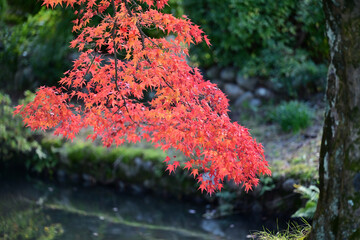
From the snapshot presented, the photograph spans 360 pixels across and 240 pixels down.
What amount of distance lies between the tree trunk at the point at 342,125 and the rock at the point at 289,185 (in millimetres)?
2623

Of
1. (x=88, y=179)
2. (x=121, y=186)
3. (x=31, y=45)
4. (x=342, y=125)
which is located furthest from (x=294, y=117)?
(x=31, y=45)

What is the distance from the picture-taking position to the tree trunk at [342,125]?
9.09 ft

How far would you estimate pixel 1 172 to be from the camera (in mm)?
8125

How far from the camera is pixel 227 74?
8.17 meters

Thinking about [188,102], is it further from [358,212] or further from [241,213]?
[241,213]

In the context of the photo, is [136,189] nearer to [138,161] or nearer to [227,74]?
[138,161]

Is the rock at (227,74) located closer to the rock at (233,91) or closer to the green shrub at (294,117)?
the rock at (233,91)

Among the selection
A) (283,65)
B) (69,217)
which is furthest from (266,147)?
(69,217)

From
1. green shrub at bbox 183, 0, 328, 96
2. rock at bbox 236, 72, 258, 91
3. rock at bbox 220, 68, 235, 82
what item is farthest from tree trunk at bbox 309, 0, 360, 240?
rock at bbox 220, 68, 235, 82

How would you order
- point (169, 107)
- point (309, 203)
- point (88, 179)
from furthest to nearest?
point (88, 179) → point (309, 203) → point (169, 107)

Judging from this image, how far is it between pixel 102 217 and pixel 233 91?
329cm

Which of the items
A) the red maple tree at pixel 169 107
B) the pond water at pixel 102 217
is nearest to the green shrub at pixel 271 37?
the pond water at pixel 102 217

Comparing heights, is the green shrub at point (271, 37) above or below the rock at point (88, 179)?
above

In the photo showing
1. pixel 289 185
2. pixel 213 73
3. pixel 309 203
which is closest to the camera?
pixel 309 203
